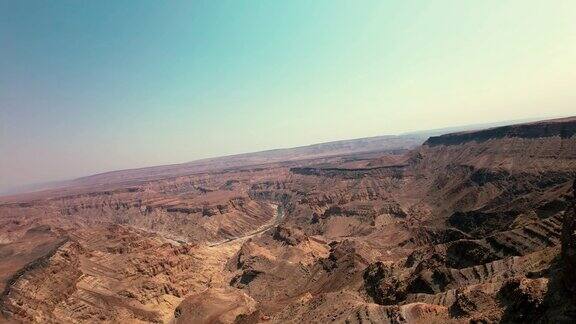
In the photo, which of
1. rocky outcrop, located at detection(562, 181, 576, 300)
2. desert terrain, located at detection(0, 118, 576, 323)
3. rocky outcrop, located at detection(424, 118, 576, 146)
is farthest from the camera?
rocky outcrop, located at detection(424, 118, 576, 146)

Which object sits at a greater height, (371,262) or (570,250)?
(570,250)

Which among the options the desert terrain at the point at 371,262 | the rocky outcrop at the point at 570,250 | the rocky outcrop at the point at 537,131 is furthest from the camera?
the rocky outcrop at the point at 537,131

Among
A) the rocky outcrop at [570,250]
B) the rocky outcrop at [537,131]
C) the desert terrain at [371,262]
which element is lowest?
the desert terrain at [371,262]

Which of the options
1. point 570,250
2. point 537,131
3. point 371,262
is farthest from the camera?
point 537,131

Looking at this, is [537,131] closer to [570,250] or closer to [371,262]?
[371,262]

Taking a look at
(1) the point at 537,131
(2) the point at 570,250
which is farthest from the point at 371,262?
(1) the point at 537,131

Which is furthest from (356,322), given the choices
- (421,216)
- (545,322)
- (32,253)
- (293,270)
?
(421,216)

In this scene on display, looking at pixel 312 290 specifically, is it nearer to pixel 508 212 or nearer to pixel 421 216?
pixel 508 212

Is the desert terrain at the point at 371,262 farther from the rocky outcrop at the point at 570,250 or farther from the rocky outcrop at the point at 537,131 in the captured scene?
the rocky outcrop at the point at 537,131

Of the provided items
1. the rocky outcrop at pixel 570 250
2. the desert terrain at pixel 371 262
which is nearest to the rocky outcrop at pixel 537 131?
the desert terrain at pixel 371 262

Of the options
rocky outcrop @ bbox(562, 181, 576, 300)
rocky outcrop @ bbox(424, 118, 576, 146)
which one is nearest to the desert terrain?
rocky outcrop @ bbox(562, 181, 576, 300)

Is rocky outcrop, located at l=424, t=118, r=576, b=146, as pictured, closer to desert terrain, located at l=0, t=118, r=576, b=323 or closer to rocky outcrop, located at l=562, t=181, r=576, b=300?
desert terrain, located at l=0, t=118, r=576, b=323

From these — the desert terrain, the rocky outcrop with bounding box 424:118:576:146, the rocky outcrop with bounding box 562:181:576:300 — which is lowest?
the desert terrain
